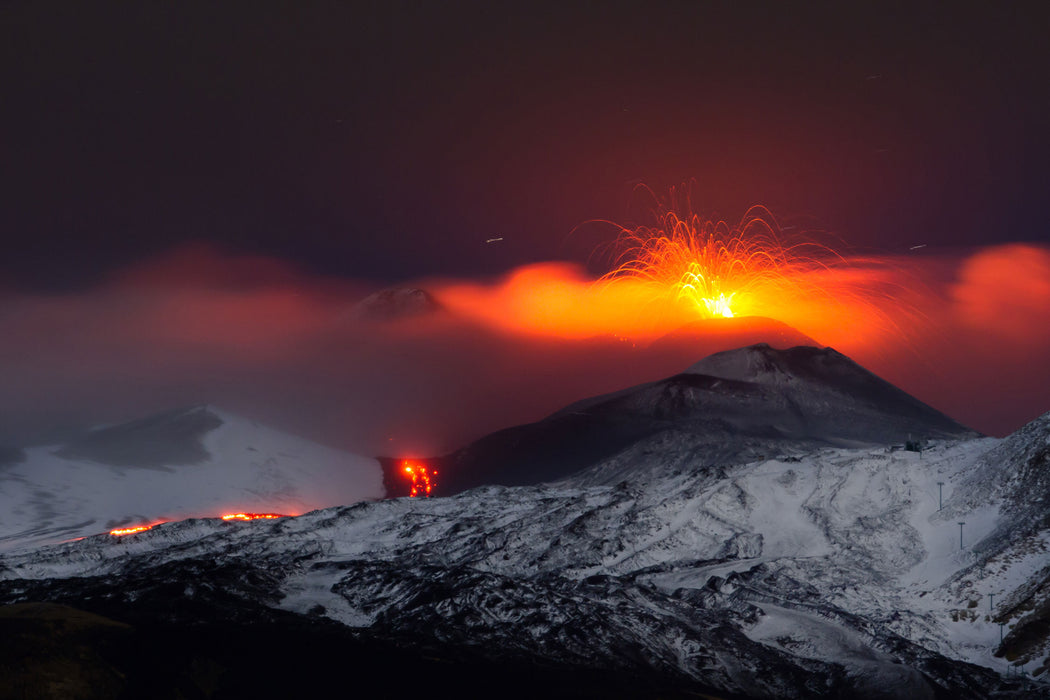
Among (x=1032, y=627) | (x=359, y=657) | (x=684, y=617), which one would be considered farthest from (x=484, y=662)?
(x=1032, y=627)

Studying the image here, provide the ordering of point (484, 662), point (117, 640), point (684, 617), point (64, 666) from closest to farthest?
point (64, 666) → point (117, 640) → point (484, 662) → point (684, 617)

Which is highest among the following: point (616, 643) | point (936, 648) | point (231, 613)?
point (231, 613)

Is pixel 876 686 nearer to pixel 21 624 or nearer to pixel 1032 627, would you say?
pixel 1032 627

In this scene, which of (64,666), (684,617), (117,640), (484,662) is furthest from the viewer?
(684,617)

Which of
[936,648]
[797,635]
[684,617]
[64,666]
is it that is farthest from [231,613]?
[936,648]

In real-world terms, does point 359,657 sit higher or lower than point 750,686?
higher

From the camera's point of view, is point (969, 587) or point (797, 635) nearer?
point (797, 635)

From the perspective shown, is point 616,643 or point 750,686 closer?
point 750,686

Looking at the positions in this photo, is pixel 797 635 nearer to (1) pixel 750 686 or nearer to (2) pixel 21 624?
(1) pixel 750 686

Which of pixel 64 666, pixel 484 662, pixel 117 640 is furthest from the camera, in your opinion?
pixel 484 662
